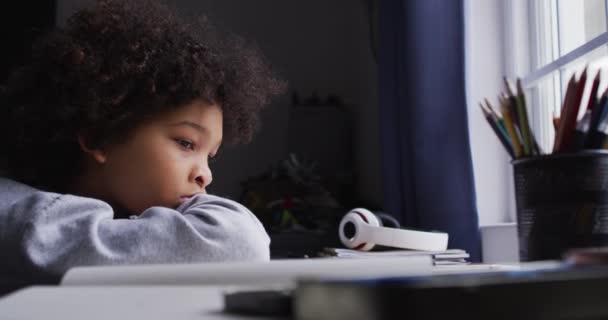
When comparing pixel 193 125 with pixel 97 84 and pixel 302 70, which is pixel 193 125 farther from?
pixel 302 70

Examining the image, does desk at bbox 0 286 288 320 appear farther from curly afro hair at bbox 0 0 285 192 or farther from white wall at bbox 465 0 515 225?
white wall at bbox 465 0 515 225

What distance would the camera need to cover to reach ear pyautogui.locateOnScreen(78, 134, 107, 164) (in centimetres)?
90

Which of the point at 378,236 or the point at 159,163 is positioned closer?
the point at 159,163

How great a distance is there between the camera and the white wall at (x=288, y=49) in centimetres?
318

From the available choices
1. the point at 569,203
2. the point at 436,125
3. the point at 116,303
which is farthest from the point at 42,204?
the point at 436,125

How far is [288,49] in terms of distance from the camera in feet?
11.0

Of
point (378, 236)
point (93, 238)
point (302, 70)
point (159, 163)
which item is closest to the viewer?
point (93, 238)

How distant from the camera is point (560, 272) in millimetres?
227

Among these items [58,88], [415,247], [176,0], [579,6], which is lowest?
[415,247]

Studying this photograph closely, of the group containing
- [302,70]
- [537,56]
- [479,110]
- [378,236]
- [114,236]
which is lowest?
[378,236]

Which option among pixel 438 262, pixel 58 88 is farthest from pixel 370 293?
pixel 58 88

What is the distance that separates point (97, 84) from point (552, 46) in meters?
1.01

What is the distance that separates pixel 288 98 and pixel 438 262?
8.13ft

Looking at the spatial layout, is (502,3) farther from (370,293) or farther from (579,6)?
(370,293)
